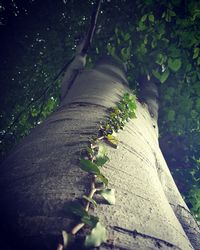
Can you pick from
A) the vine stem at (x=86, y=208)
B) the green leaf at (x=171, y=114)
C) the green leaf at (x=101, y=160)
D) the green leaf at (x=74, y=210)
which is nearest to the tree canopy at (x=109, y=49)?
the green leaf at (x=171, y=114)

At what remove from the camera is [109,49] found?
3645 mm

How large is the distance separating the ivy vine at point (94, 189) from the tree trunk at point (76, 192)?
1.1 inches

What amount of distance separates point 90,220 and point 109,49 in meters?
2.99

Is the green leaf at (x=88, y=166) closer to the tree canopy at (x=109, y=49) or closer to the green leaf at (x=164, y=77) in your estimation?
the tree canopy at (x=109, y=49)

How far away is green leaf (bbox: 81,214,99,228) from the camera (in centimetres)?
91

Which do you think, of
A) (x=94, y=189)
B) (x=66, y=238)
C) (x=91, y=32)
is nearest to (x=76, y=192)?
(x=94, y=189)

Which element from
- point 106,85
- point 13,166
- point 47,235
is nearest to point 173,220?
point 47,235

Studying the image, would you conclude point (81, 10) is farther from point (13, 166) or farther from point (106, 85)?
point (13, 166)

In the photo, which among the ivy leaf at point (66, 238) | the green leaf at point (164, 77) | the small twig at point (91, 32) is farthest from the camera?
the green leaf at point (164, 77)

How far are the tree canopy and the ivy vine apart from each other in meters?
1.74

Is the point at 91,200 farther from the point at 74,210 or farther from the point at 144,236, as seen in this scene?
the point at 144,236

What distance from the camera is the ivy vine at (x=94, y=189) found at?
0.88m

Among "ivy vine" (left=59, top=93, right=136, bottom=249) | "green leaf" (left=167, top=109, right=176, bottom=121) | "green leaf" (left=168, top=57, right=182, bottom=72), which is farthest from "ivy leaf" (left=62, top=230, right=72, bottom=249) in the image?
"green leaf" (left=167, top=109, right=176, bottom=121)

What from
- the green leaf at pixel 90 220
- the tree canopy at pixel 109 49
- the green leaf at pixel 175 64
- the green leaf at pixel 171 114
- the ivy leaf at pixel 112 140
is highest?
the tree canopy at pixel 109 49
